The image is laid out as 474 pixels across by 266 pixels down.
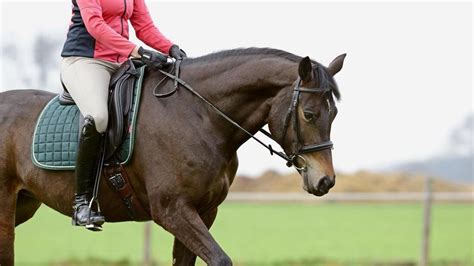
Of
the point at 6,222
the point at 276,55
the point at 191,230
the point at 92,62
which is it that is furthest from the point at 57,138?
the point at 276,55

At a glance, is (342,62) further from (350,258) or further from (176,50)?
(350,258)

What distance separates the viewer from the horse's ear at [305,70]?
5.05 m

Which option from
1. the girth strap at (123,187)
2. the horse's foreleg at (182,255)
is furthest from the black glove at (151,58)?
the horse's foreleg at (182,255)

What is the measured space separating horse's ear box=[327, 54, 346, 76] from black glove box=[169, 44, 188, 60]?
1105mm

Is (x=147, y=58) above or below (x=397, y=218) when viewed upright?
above

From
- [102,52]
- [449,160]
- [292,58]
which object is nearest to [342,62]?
[292,58]

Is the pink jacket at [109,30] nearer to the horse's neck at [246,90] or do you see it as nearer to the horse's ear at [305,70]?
the horse's neck at [246,90]

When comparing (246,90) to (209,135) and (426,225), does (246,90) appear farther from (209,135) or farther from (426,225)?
(426,225)

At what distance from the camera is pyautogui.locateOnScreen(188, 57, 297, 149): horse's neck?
5.32 metres

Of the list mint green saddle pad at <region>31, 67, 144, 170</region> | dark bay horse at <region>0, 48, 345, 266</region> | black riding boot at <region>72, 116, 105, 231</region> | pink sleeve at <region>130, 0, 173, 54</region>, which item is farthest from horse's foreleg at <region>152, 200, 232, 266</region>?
pink sleeve at <region>130, 0, 173, 54</region>

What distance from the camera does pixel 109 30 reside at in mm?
5578

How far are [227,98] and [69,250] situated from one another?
8038 mm

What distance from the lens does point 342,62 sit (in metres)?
5.42

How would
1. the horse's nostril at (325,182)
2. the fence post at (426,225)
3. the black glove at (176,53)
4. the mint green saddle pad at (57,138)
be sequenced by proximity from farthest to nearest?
the fence post at (426,225)
the black glove at (176,53)
the mint green saddle pad at (57,138)
the horse's nostril at (325,182)
